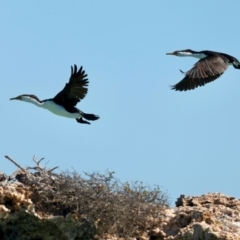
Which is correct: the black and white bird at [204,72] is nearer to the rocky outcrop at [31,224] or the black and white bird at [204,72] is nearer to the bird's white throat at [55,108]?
the bird's white throat at [55,108]

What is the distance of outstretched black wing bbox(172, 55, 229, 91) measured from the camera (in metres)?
16.0

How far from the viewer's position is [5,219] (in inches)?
495

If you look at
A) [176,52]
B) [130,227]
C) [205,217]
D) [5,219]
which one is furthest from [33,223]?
[176,52]

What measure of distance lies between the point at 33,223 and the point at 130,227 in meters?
1.42

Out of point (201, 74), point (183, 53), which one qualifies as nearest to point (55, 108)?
point (201, 74)

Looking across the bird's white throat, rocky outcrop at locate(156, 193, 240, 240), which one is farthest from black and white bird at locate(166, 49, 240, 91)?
rocky outcrop at locate(156, 193, 240, 240)

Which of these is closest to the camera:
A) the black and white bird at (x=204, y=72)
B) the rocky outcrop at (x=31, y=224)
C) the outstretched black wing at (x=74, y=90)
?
the rocky outcrop at (x=31, y=224)

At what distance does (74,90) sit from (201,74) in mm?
2452

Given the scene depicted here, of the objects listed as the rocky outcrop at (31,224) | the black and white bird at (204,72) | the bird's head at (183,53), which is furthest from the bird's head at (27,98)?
the bird's head at (183,53)

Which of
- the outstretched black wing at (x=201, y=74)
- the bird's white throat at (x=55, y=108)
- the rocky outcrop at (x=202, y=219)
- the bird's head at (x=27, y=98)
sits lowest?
the rocky outcrop at (x=202, y=219)

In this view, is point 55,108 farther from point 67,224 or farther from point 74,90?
point 67,224

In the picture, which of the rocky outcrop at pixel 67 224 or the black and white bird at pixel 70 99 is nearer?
the rocky outcrop at pixel 67 224

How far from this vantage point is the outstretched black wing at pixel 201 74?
52.6 ft

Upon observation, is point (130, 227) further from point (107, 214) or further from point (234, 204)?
point (234, 204)
